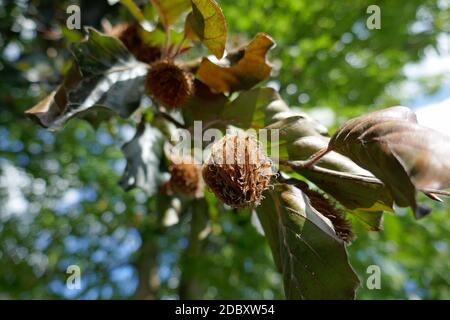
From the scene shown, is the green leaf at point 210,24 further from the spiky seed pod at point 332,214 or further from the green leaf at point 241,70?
the spiky seed pod at point 332,214

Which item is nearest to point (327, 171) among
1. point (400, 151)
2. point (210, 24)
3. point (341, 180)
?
point (341, 180)

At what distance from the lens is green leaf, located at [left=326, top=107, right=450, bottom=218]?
33.5 inches

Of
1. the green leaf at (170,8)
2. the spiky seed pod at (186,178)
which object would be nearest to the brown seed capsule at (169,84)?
the green leaf at (170,8)

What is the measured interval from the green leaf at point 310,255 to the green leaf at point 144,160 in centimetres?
68

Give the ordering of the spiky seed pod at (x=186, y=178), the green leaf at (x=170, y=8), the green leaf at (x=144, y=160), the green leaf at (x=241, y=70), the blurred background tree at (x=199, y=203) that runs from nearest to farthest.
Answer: the green leaf at (x=241, y=70) → the green leaf at (x=170, y=8) → the green leaf at (x=144, y=160) → the spiky seed pod at (x=186, y=178) → the blurred background tree at (x=199, y=203)

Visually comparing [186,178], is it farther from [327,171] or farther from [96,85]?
[327,171]

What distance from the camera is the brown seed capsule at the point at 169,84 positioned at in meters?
1.61

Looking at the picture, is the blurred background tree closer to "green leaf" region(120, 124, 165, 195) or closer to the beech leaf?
"green leaf" region(120, 124, 165, 195)

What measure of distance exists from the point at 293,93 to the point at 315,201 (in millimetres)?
2301

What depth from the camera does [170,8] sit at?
1688mm

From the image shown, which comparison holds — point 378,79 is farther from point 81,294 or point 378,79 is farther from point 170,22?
point 81,294

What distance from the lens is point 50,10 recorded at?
3.51 meters

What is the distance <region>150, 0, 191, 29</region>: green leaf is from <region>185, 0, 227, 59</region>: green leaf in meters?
0.19

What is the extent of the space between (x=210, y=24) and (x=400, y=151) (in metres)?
0.69
